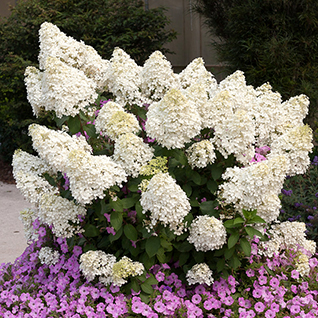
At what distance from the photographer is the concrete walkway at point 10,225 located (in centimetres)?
443

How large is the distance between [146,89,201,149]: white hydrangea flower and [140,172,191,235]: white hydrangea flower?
0.73ft

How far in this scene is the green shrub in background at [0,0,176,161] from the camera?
22.3 ft

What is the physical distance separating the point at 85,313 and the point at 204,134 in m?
1.17

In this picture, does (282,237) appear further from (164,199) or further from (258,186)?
(164,199)

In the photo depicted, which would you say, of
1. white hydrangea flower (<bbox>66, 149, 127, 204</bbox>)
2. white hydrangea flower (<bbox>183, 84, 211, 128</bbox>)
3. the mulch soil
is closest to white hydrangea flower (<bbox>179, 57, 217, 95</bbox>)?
white hydrangea flower (<bbox>183, 84, 211, 128</bbox>)

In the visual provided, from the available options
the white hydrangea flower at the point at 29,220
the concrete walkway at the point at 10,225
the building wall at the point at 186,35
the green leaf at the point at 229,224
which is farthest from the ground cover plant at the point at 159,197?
the building wall at the point at 186,35

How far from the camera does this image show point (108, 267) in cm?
221

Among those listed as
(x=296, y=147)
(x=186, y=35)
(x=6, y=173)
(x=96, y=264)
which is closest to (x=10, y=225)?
(x=6, y=173)

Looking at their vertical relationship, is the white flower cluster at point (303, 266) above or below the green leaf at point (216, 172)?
below

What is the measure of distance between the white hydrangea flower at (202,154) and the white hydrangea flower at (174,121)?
8cm

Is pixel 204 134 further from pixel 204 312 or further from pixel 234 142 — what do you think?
pixel 204 312

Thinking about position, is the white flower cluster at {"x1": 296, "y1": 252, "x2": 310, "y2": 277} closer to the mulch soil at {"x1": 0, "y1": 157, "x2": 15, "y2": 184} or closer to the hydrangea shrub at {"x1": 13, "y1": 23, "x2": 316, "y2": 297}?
the hydrangea shrub at {"x1": 13, "y1": 23, "x2": 316, "y2": 297}

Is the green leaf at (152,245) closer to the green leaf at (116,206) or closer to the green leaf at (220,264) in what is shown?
the green leaf at (116,206)

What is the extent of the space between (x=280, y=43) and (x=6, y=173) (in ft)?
17.0
